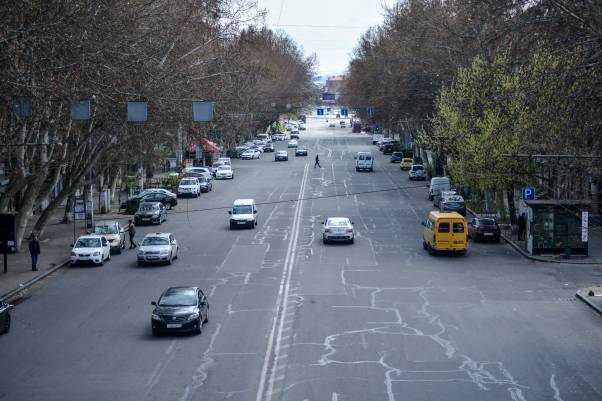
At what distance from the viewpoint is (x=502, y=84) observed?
34.8 m

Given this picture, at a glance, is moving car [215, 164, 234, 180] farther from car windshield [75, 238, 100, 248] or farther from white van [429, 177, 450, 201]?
car windshield [75, 238, 100, 248]

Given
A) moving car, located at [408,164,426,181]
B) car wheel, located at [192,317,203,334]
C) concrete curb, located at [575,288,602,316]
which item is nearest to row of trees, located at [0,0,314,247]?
car wheel, located at [192,317,203,334]

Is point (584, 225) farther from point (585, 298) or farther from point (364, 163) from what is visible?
point (364, 163)

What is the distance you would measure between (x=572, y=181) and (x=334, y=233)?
42.8 feet

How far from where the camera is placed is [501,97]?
29781 millimetres

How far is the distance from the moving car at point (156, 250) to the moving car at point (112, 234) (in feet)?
11.9

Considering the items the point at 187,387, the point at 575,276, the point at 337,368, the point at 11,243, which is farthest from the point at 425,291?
the point at 11,243

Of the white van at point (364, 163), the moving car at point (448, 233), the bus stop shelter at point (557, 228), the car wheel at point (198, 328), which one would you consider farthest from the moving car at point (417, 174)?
the car wheel at point (198, 328)

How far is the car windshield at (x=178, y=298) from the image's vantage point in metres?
27.2

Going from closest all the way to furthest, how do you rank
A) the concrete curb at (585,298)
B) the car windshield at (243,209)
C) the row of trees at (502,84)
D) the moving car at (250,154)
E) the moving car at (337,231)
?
the row of trees at (502,84) → the concrete curb at (585,298) → the moving car at (337,231) → the car windshield at (243,209) → the moving car at (250,154)

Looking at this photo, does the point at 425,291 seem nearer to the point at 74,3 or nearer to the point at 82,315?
the point at 82,315

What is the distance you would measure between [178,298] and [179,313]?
82 cm

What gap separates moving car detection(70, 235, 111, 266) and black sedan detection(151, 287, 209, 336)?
14.0m

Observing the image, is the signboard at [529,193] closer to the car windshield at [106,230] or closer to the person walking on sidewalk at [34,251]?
the car windshield at [106,230]
